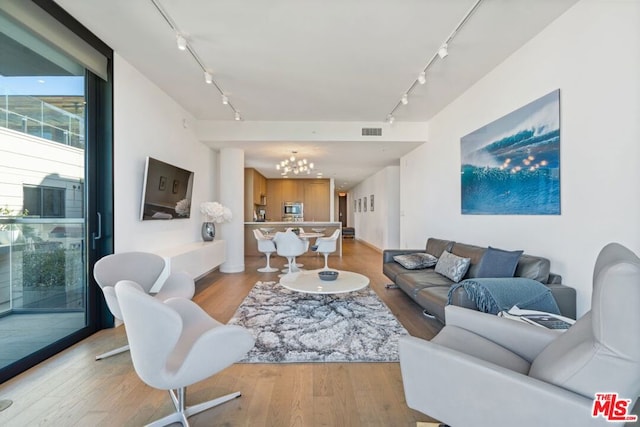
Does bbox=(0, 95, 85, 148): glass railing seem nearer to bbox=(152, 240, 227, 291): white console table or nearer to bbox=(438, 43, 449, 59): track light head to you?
bbox=(152, 240, 227, 291): white console table

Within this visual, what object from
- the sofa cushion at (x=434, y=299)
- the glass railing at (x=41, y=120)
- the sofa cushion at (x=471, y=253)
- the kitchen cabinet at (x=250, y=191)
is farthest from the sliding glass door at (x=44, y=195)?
the kitchen cabinet at (x=250, y=191)

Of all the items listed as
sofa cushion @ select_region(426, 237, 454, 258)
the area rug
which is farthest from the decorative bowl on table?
sofa cushion @ select_region(426, 237, 454, 258)

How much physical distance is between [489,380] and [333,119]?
479 cm

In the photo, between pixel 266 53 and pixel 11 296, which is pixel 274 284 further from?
pixel 266 53

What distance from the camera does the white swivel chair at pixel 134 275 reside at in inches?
93.0

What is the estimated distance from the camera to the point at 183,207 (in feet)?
14.9

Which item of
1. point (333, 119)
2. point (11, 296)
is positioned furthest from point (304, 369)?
point (333, 119)

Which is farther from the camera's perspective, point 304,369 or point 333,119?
point 333,119

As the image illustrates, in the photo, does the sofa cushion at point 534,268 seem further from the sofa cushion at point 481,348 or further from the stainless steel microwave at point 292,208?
the stainless steel microwave at point 292,208

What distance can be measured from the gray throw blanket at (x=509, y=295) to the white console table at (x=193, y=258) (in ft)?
10.3

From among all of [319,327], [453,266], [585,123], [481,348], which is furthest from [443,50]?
[319,327]

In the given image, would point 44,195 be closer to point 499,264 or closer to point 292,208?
point 499,264

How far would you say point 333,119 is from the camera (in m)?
5.22

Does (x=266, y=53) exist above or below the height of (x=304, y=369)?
above
